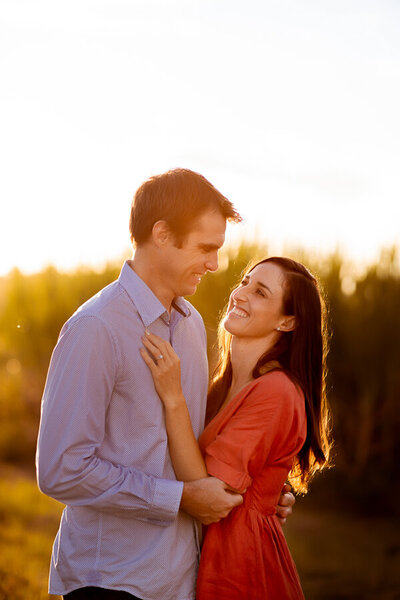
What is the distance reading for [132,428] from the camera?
242cm

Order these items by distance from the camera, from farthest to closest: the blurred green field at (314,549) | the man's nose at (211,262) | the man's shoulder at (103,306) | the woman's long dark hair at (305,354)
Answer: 1. the blurred green field at (314,549)
2. the woman's long dark hair at (305,354)
3. the man's nose at (211,262)
4. the man's shoulder at (103,306)

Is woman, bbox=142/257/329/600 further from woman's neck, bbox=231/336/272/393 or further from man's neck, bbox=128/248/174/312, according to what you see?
man's neck, bbox=128/248/174/312

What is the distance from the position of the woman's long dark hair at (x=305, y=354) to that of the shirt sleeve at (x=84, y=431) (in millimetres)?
752

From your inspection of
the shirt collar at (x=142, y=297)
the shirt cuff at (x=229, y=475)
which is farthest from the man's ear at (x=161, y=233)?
the shirt cuff at (x=229, y=475)

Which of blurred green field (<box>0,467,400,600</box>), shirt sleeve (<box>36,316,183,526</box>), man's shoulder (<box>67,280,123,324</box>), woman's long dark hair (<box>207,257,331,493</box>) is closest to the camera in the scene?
shirt sleeve (<box>36,316,183,526</box>)

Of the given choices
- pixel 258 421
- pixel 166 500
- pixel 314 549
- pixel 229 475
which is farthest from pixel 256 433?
pixel 314 549

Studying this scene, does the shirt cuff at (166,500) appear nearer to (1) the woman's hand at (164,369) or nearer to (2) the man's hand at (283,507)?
(1) the woman's hand at (164,369)

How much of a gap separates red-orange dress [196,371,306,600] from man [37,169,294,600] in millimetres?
88

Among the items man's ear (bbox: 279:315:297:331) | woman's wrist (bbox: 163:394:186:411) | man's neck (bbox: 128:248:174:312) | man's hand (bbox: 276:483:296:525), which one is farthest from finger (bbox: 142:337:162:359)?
man's hand (bbox: 276:483:296:525)

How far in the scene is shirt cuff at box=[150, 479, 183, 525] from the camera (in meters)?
2.36

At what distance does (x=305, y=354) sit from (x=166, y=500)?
90 centimetres

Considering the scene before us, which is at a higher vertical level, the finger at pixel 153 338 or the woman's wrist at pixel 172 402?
the finger at pixel 153 338

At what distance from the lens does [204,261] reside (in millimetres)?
2697

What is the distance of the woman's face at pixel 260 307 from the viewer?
292cm
